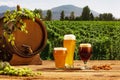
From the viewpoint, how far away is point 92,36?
1126 centimetres

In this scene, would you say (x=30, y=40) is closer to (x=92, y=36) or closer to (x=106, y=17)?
(x=92, y=36)

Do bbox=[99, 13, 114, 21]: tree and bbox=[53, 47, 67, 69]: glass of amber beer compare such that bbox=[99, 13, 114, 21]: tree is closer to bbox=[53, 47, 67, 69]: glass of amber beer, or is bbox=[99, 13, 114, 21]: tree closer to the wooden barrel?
the wooden barrel

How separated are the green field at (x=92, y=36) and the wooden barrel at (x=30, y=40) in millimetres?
2847

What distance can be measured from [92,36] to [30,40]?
405 centimetres

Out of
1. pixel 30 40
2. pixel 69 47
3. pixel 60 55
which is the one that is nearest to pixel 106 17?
pixel 30 40

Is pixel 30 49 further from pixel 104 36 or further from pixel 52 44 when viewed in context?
pixel 104 36

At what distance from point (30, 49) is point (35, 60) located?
437 millimetres

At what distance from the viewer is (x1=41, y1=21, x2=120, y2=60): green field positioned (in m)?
10.4

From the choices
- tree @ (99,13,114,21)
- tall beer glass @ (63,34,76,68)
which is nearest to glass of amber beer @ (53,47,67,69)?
tall beer glass @ (63,34,76,68)

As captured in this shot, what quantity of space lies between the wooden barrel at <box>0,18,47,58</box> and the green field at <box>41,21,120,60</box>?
2.85 meters

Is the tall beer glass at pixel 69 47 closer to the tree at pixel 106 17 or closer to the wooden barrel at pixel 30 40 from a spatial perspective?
the wooden barrel at pixel 30 40

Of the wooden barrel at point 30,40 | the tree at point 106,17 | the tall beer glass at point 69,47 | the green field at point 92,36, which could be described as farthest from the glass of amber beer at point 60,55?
the tree at point 106,17

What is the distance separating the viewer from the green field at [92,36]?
10.4m

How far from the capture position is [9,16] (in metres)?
5.83
